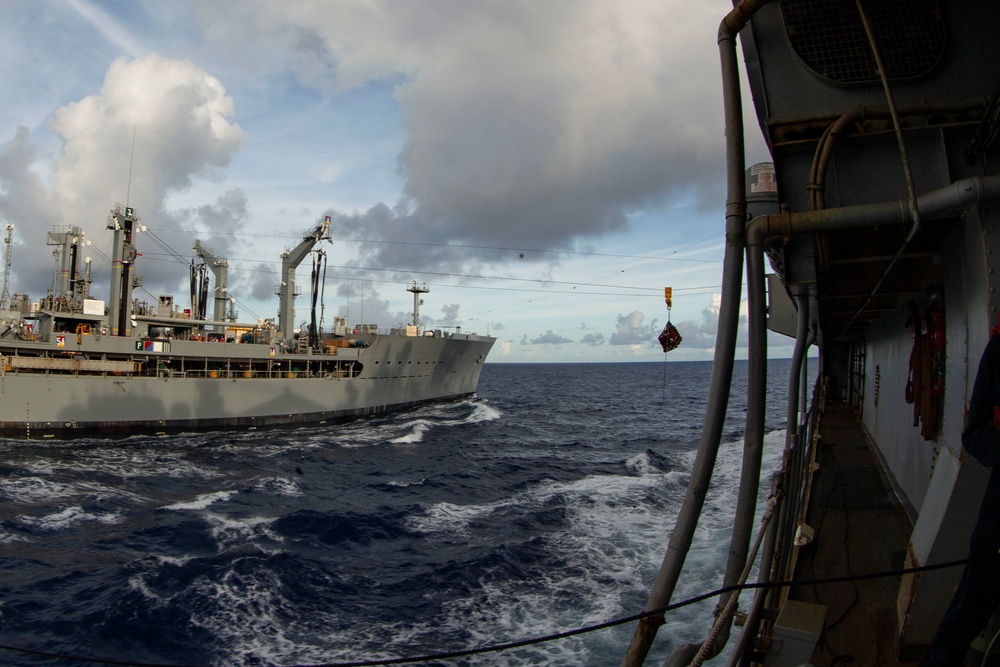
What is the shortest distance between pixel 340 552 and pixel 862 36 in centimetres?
1163

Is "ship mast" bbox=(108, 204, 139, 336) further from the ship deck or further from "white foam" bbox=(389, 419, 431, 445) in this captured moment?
the ship deck

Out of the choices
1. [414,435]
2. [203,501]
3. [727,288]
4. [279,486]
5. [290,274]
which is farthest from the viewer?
[290,274]

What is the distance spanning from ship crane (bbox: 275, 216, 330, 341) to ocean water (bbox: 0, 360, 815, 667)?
1660 cm

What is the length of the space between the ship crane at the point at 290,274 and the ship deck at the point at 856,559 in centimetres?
3538

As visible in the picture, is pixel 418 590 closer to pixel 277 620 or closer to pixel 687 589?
pixel 277 620

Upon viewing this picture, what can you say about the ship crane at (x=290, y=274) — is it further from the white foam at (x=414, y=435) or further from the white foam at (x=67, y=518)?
the white foam at (x=67, y=518)

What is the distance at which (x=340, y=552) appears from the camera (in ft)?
38.4

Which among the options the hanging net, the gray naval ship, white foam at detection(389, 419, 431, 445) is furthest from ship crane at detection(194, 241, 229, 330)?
the hanging net

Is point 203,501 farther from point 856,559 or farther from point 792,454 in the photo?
point 856,559

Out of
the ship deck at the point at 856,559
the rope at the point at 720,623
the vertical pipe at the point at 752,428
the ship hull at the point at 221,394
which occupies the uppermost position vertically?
the vertical pipe at the point at 752,428

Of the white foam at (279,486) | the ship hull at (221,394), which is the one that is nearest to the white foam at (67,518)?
the white foam at (279,486)

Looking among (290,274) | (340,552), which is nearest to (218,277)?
(290,274)

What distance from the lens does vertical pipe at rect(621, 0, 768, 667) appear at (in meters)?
3.02

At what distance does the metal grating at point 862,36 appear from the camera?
387cm
